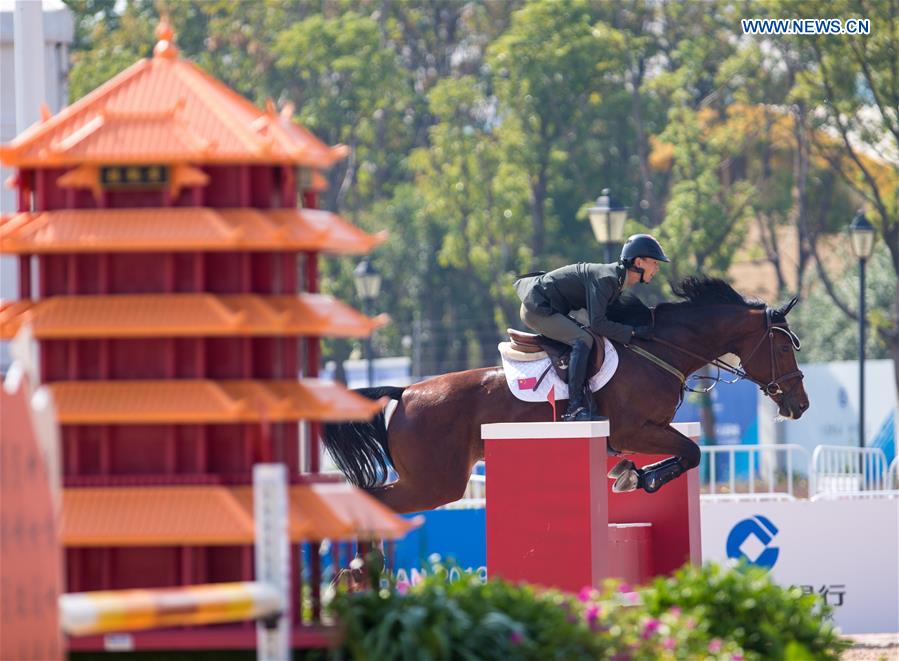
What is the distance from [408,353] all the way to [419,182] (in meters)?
4.64

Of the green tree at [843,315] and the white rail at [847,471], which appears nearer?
the white rail at [847,471]

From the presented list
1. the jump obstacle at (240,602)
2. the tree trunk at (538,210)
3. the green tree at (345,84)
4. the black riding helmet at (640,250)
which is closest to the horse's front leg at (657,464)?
the black riding helmet at (640,250)

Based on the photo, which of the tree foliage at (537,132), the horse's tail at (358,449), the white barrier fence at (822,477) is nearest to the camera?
the horse's tail at (358,449)

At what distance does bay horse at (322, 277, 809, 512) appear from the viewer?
12.5m

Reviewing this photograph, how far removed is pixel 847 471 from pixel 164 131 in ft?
39.4

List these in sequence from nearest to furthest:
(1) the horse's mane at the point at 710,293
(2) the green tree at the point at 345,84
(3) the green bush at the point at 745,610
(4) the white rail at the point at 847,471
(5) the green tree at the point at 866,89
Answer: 1. (3) the green bush at the point at 745,610
2. (1) the horse's mane at the point at 710,293
3. (4) the white rail at the point at 847,471
4. (5) the green tree at the point at 866,89
5. (2) the green tree at the point at 345,84

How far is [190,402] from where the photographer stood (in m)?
6.89

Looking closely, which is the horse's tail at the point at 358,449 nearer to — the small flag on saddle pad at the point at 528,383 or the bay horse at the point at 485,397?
the bay horse at the point at 485,397

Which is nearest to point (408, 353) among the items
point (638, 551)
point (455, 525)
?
point (455, 525)

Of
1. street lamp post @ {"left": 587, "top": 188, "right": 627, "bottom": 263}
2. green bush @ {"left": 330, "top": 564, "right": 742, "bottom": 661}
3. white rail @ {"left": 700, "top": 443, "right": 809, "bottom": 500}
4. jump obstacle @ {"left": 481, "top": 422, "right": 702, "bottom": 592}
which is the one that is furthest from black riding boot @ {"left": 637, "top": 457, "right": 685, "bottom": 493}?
street lamp post @ {"left": 587, "top": 188, "right": 627, "bottom": 263}

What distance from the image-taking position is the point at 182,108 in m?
7.29

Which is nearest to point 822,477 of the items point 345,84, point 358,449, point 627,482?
point 627,482

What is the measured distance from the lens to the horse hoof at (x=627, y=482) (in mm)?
11906

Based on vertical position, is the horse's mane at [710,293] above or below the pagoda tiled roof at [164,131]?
below
